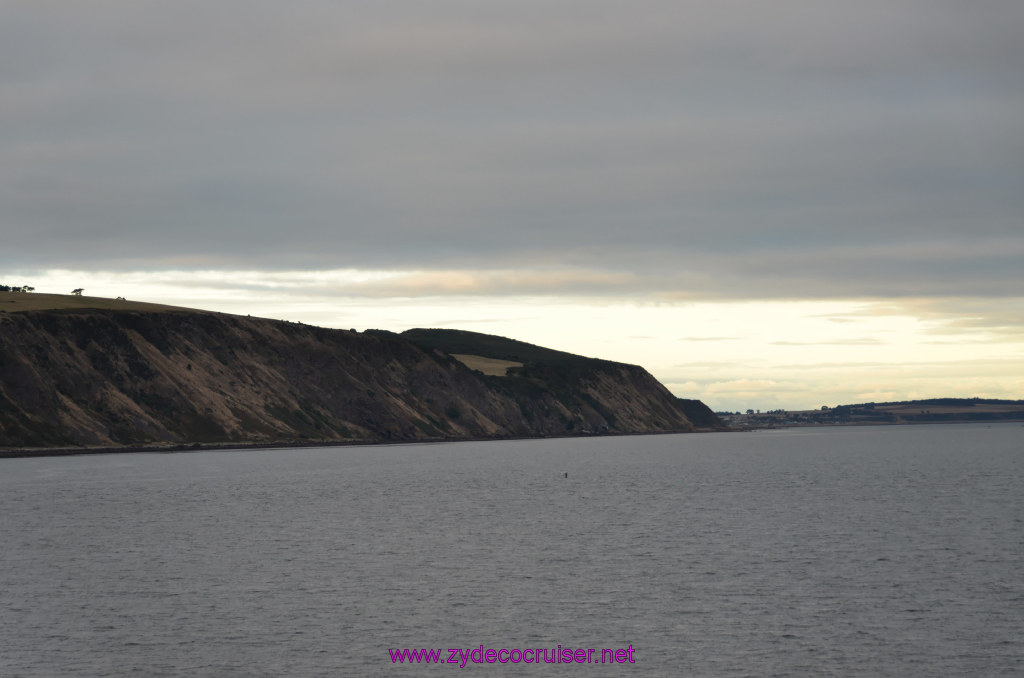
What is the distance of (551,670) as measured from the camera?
33.1m

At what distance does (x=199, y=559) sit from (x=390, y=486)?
57406 millimetres

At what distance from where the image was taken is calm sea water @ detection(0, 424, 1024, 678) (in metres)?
34.7

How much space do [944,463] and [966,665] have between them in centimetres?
15076

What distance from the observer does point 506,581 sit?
4931cm

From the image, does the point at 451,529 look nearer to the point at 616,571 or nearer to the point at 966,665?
the point at 616,571

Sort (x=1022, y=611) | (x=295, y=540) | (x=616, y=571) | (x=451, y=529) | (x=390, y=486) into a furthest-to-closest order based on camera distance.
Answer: (x=390, y=486)
(x=451, y=529)
(x=295, y=540)
(x=616, y=571)
(x=1022, y=611)

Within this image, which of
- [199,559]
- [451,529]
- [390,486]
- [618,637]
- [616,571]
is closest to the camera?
[618,637]

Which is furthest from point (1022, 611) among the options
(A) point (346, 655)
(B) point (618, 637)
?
(A) point (346, 655)

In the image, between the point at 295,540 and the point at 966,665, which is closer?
the point at 966,665

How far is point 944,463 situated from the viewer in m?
173

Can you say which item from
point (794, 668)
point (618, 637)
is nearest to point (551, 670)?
point (618, 637)

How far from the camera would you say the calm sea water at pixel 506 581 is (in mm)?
34719

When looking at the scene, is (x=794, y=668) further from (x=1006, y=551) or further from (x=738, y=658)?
(x=1006, y=551)

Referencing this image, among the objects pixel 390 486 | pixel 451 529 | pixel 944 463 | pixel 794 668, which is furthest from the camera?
pixel 944 463
